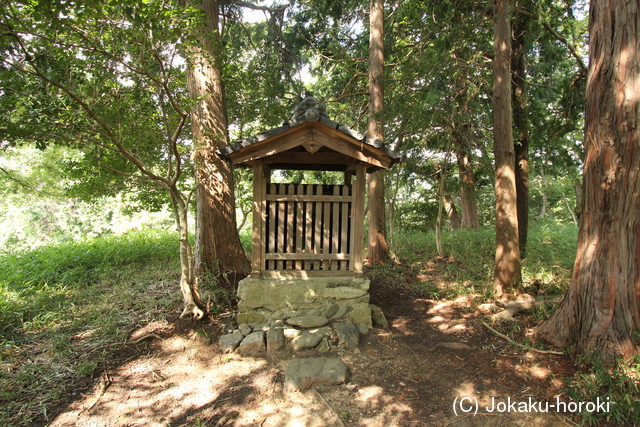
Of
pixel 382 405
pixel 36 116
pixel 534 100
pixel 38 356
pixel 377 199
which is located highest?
pixel 534 100

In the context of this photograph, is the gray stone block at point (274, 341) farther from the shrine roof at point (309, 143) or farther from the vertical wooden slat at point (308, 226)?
the shrine roof at point (309, 143)

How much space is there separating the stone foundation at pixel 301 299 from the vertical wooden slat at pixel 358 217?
38cm

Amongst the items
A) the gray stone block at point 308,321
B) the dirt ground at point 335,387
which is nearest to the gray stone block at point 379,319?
the dirt ground at point 335,387

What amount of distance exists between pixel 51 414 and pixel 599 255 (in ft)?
18.3

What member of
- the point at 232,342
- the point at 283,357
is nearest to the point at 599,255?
the point at 283,357

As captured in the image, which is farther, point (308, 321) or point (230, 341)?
point (308, 321)

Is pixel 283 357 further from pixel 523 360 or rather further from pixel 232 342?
pixel 523 360

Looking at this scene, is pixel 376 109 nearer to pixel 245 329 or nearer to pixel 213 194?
pixel 213 194

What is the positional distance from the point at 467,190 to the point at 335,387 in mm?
9776

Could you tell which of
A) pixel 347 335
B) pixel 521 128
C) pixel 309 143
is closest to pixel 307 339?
pixel 347 335

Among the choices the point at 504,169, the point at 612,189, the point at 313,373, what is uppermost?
the point at 504,169

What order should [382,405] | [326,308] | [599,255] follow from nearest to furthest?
[382,405] < [599,255] < [326,308]

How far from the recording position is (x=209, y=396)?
3.26 metres

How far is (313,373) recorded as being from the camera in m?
3.47
